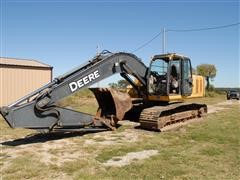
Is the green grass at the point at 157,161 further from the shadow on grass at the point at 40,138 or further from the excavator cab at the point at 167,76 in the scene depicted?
the excavator cab at the point at 167,76

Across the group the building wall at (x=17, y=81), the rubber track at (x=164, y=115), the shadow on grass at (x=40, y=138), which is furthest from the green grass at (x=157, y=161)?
the building wall at (x=17, y=81)

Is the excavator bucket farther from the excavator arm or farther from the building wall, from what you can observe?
the building wall

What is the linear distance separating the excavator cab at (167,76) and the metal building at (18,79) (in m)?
12.5

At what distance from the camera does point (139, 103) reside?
13320mm

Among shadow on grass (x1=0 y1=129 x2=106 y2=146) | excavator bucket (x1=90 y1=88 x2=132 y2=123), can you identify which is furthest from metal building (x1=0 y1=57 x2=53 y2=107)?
shadow on grass (x1=0 y1=129 x2=106 y2=146)

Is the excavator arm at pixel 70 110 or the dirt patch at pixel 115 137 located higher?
the excavator arm at pixel 70 110

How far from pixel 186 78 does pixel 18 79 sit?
43.6 ft

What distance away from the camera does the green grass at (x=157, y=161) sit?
6254 mm

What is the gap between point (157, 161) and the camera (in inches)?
282

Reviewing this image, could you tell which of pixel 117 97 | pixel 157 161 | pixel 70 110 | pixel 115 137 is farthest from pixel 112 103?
pixel 157 161

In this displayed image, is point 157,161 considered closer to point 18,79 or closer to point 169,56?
point 169,56

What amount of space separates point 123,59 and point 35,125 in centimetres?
390

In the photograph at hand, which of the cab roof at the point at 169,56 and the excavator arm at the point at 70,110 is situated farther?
the cab roof at the point at 169,56

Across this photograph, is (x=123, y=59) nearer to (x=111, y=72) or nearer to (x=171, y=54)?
(x=111, y=72)
